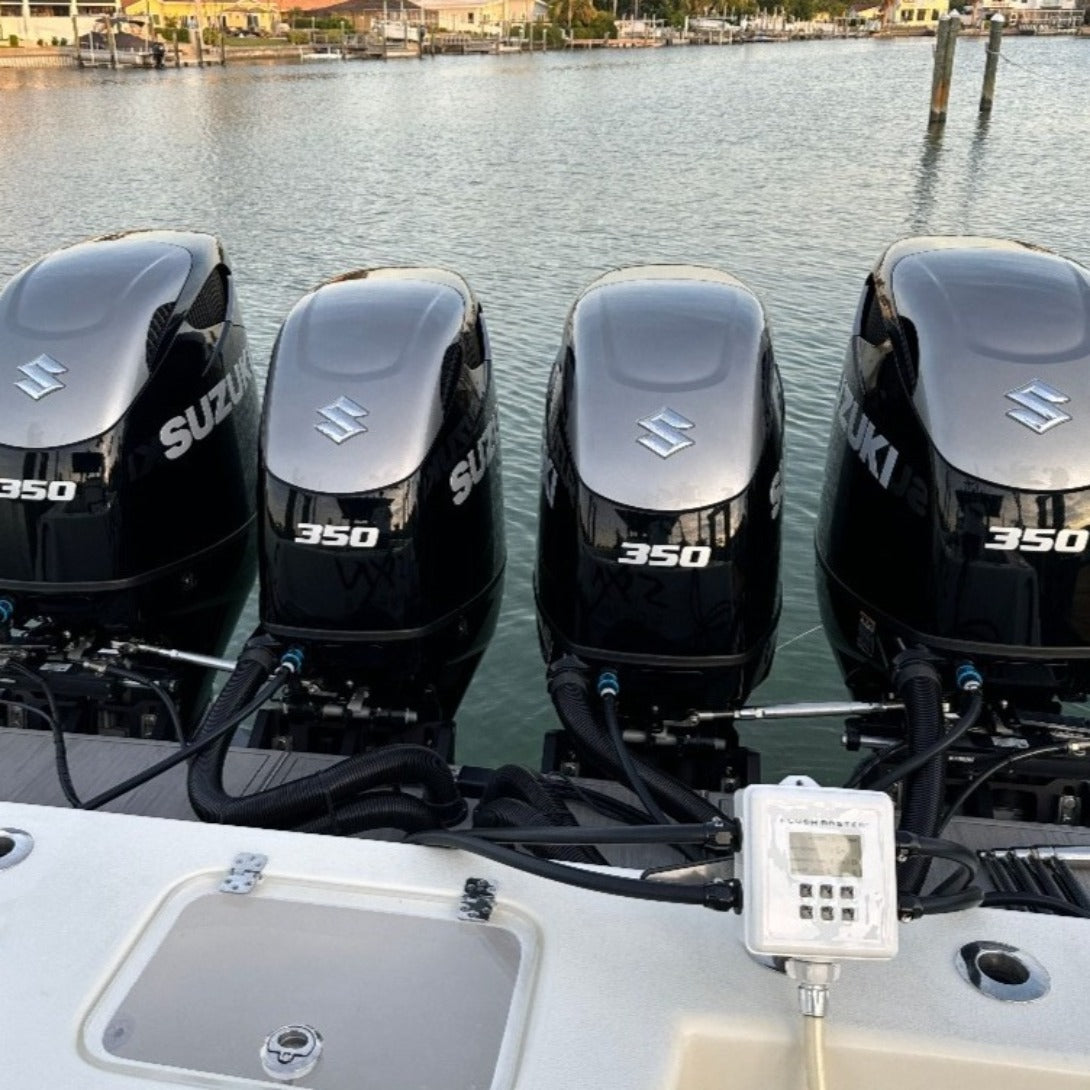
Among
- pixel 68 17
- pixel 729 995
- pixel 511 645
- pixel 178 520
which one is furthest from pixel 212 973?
pixel 68 17

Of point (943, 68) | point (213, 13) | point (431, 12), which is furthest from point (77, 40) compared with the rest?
point (943, 68)

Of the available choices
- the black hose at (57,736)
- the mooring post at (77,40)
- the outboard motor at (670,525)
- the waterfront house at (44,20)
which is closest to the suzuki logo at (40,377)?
the black hose at (57,736)

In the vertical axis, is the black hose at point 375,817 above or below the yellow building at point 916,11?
below

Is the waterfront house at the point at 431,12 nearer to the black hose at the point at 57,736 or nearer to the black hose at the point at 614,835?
the black hose at the point at 57,736

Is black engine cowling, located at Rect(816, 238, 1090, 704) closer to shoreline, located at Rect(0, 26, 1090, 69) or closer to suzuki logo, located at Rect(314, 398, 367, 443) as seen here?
suzuki logo, located at Rect(314, 398, 367, 443)

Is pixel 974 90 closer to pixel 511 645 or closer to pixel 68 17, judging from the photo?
pixel 511 645

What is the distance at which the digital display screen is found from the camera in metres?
1.44

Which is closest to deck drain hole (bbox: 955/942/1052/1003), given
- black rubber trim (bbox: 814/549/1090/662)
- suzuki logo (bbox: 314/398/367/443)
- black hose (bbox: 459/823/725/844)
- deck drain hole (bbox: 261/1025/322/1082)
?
black hose (bbox: 459/823/725/844)

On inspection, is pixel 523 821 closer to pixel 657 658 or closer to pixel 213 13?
pixel 657 658

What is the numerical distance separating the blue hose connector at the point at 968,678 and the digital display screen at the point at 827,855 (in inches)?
53.5

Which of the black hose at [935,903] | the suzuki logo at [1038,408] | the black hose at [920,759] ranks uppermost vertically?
the suzuki logo at [1038,408]

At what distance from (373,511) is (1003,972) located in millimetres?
1795

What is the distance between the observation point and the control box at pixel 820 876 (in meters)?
1.41

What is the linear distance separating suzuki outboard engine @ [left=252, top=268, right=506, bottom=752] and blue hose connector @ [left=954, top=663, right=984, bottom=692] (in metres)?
1.32
